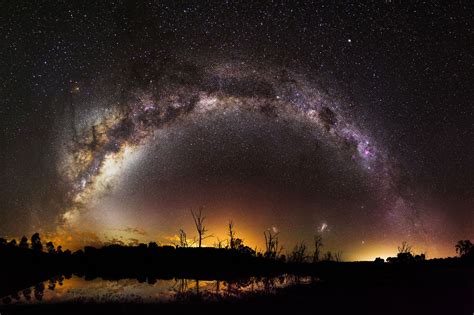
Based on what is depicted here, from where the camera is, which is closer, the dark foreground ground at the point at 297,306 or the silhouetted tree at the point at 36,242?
the dark foreground ground at the point at 297,306

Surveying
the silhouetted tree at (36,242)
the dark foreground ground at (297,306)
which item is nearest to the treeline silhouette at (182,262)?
the silhouetted tree at (36,242)

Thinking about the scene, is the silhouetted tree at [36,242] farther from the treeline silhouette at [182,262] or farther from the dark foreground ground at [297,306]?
the dark foreground ground at [297,306]

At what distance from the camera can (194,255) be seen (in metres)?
60.8

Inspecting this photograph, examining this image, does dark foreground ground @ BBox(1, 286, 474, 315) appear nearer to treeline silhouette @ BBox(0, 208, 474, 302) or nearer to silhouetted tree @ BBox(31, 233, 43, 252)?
treeline silhouette @ BBox(0, 208, 474, 302)

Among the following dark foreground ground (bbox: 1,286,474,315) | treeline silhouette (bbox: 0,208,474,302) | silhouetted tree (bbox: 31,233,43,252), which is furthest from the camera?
silhouetted tree (bbox: 31,233,43,252)

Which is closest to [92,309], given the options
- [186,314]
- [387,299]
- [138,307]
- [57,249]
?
[138,307]

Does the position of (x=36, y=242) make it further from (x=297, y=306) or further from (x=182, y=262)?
(x=297, y=306)

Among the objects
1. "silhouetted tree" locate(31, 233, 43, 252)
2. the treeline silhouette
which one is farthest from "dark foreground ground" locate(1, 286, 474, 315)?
"silhouetted tree" locate(31, 233, 43, 252)

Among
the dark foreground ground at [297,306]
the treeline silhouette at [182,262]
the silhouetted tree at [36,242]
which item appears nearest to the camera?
the dark foreground ground at [297,306]

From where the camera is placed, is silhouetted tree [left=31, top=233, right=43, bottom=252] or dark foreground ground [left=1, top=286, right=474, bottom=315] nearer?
dark foreground ground [left=1, top=286, right=474, bottom=315]

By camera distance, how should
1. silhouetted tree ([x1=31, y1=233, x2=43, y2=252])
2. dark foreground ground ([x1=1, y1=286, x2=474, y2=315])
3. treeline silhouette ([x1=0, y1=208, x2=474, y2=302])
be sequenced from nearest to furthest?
1. dark foreground ground ([x1=1, y1=286, x2=474, y2=315])
2. treeline silhouette ([x1=0, y1=208, x2=474, y2=302])
3. silhouetted tree ([x1=31, y1=233, x2=43, y2=252])

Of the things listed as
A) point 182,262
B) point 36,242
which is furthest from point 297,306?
point 36,242

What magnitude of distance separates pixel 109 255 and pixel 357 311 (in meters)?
50.1

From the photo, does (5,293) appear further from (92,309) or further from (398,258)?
(398,258)
